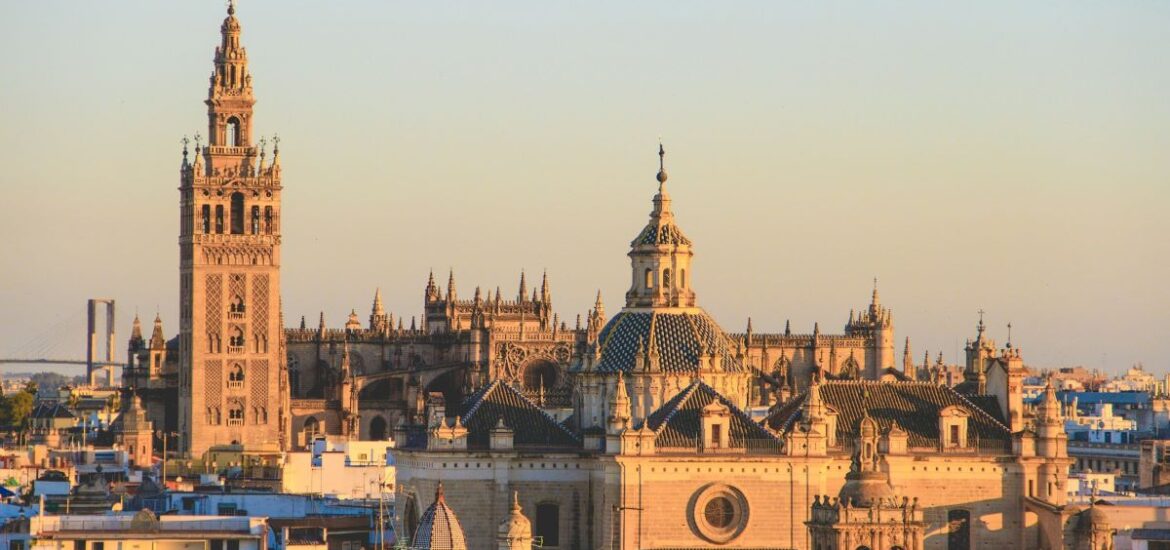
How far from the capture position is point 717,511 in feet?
344

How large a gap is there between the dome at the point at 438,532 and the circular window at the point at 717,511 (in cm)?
1536

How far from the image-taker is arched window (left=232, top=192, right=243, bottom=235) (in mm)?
185000

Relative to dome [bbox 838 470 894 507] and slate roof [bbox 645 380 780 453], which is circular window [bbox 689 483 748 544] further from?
dome [bbox 838 470 894 507]

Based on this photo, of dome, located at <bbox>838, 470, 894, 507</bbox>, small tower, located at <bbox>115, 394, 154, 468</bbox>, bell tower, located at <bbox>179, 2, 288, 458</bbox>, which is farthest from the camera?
bell tower, located at <bbox>179, 2, 288, 458</bbox>

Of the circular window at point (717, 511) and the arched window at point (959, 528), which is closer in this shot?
the circular window at point (717, 511)

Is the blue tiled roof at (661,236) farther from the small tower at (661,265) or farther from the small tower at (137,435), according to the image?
the small tower at (137,435)

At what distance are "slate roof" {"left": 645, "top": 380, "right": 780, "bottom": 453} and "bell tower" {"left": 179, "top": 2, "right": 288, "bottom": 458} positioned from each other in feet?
258

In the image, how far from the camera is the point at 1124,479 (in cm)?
16625

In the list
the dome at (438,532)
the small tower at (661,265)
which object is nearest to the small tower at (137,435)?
the small tower at (661,265)

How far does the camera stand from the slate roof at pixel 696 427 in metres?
104

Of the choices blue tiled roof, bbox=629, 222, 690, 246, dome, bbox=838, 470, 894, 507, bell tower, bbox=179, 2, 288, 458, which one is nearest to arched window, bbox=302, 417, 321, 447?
bell tower, bbox=179, 2, 288, 458

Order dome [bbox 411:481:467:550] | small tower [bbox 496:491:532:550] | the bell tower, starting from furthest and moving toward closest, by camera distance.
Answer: the bell tower, small tower [bbox 496:491:532:550], dome [bbox 411:481:467:550]

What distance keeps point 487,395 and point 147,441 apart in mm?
70860

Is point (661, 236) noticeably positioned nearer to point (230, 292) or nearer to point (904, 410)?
point (904, 410)
